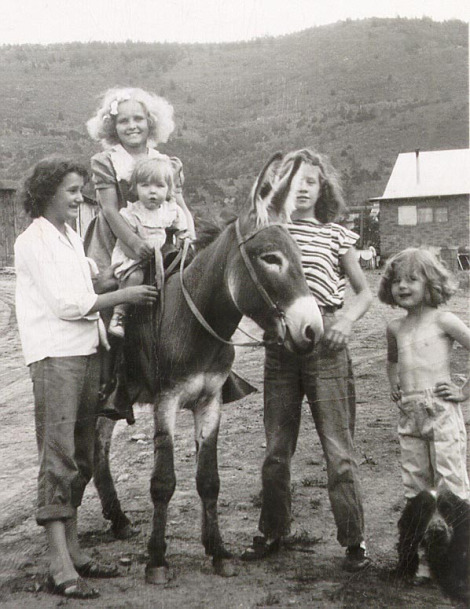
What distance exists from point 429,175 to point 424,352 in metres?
4.42

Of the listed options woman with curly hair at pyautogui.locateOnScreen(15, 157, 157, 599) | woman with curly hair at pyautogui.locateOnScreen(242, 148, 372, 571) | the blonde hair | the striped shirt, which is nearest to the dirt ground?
woman with curly hair at pyautogui.locateOnScreen(242, 148, 372, 571)

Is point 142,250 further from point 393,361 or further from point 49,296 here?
point 393,361

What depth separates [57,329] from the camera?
120 inches

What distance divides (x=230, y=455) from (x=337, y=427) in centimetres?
212

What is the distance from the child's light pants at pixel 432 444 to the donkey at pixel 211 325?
0.80 meters

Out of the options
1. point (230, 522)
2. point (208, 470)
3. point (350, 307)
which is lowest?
point (230, 522)

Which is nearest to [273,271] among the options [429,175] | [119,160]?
[119,160]

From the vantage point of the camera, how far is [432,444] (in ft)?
10.2

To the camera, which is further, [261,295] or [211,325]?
[211,325]

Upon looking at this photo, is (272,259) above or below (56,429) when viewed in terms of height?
above

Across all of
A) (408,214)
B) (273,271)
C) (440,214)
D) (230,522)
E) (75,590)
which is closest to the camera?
(273,271)

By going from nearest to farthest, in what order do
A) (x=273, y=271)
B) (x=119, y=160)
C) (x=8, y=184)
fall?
(x=273, y=271)
(x=119, y=160)
(x=8, y=184)

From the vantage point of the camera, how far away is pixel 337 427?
325cm

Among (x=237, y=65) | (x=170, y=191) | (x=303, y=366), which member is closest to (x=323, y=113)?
(x=237, y=65)
